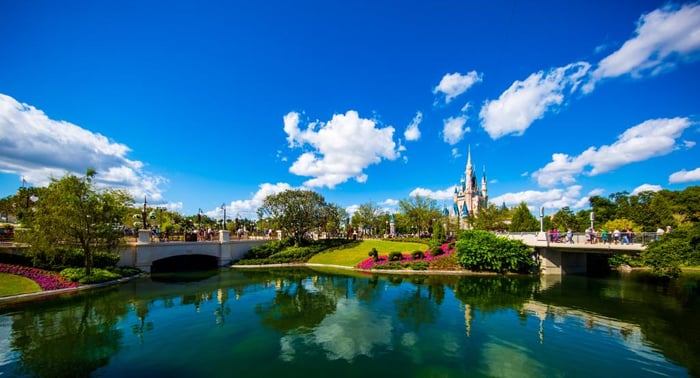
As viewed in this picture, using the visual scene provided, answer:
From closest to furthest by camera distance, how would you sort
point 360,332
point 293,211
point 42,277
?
point 360,332
point 42,277
point 293,211

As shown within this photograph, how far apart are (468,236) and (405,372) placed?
2719 centimetres

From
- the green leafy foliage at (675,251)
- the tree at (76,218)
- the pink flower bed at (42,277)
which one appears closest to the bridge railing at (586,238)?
the green leafy foliage at (675,251)

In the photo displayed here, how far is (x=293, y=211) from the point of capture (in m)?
50.7

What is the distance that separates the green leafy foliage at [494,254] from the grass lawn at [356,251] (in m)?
10.0

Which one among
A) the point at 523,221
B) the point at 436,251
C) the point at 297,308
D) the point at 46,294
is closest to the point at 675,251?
the point at 436,251

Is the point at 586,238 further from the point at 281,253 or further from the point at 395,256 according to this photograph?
the point at 281,253

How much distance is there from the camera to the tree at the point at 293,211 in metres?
50.8

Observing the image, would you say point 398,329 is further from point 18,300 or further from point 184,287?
point 18,300

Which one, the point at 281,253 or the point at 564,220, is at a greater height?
the point at 564,220

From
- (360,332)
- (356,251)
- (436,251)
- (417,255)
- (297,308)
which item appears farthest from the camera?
(356,251)

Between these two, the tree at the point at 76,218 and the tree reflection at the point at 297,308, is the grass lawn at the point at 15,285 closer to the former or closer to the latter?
the tree at the point at 76,218

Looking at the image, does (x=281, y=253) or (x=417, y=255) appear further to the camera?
(x=281, y=253)

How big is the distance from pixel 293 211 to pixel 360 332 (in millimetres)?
35936

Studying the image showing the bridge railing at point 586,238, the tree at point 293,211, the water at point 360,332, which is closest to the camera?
the water at point 360,332
